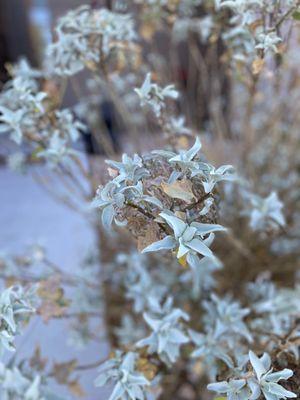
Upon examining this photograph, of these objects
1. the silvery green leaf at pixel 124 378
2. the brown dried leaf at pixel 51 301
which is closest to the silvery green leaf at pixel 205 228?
the silvery green leaf at pixel 124 378

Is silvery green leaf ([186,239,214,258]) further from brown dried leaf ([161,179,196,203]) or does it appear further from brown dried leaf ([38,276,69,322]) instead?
brown dried leaf ([38,276,69,322])

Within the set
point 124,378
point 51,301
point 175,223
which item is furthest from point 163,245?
point 51,301

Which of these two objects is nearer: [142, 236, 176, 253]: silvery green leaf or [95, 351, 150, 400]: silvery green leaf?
A: [142, 236, 176, 253]: silvery green leaf

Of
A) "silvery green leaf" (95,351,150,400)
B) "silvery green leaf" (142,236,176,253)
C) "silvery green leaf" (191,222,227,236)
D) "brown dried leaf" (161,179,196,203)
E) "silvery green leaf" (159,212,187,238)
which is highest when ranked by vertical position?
"brown dried leaf" (161,179,196,203)

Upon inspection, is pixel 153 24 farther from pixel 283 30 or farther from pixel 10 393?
pixel 10 393

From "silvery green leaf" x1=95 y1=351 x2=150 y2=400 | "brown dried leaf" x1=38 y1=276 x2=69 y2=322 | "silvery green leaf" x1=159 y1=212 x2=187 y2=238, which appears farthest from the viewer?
"brown dried leaf" x1=38 y1=276 x2=69 y2=322

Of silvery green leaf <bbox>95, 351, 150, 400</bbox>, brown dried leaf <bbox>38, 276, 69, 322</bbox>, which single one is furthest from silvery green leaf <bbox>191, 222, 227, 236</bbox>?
brown dried leaf <bbox>38, 276, 69, 322</bbox>

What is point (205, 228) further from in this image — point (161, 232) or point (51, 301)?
point (51, 301)

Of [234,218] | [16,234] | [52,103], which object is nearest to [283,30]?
[52,103]
